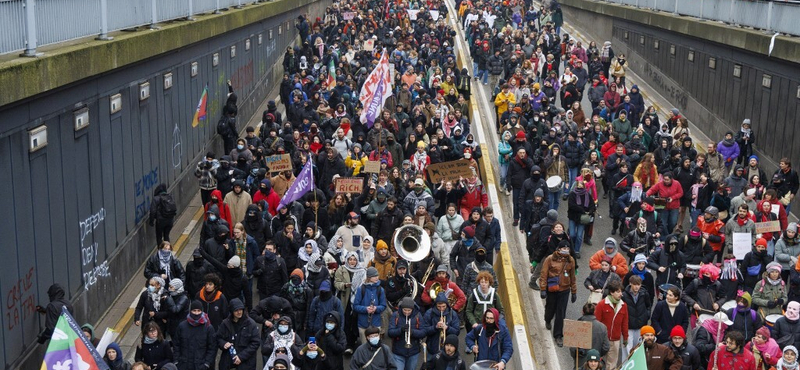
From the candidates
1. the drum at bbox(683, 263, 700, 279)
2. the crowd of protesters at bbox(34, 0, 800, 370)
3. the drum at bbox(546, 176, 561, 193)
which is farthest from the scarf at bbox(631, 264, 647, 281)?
the drum at bbox(546, 176, 561, 193)

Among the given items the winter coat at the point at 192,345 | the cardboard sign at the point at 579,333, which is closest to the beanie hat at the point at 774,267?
the cardboard sign at the point at 579,333

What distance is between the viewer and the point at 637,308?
1484cm

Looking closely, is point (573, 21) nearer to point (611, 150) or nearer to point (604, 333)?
point (611, 150)

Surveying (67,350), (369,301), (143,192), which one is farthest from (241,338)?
(143,192)

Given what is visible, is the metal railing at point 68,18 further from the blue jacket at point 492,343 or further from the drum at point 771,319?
the drum at point 771,319

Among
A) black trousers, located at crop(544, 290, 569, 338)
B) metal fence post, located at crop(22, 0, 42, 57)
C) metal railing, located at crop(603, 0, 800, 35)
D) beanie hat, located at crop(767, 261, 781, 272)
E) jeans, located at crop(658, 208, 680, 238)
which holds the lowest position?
black trousers, located at crop(544, 290, 569, 338)

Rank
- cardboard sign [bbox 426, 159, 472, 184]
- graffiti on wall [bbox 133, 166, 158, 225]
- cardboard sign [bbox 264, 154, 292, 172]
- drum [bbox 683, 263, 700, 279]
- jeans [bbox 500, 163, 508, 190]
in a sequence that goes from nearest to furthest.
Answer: drum [bbox 683, 263, 700, 279] → graffiti on wall [bbox 133, 166, 158, 225] → cardboard sign [bbox 264, 154, 292, 172] → cardboard sign [bbox 426, 159, 472, 184] → jeans [bbox 500, 163, 508, 190]

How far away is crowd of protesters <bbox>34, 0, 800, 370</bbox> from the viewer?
13.6 metres

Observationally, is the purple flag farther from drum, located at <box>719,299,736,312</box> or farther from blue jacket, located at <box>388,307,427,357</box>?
drum, located at <box>719,299,736,312</box>

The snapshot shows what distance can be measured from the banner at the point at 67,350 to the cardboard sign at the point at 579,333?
537 cm

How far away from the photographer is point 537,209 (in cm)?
1902

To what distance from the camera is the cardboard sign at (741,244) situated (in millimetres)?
16641

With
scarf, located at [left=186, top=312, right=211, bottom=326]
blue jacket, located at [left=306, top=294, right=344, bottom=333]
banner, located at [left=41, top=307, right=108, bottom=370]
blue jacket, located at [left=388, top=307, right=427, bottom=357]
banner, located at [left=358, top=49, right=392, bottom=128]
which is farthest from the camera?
banner, located at [left=358, top=49, right=392, bottom=128]

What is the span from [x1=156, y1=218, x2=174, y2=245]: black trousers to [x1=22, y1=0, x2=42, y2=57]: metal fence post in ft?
17.6
